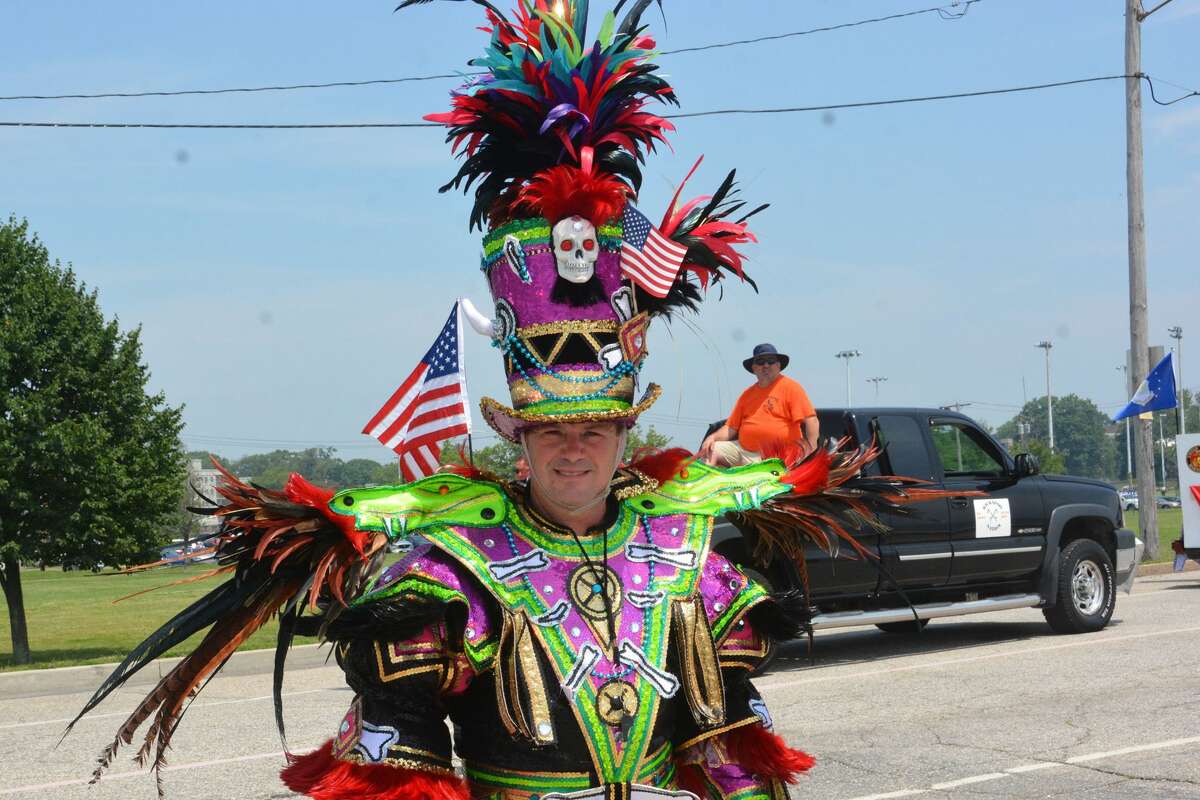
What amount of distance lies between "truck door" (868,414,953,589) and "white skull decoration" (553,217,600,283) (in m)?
8.79

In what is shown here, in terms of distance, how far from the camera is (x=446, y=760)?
9.15 ft

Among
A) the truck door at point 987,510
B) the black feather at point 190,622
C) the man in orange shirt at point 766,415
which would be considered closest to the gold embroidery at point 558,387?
the black feather at point 190,622

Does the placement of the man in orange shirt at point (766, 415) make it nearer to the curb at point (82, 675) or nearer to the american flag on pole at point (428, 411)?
the american flag on pole at point (428, 411)

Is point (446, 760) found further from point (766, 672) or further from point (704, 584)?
point (766, 672)

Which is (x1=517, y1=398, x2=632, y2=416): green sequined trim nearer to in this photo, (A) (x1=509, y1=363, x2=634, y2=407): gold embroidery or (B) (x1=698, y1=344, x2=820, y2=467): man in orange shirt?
(A) (x1=509, y1=363, x2=634, y2=407): gold embroidery

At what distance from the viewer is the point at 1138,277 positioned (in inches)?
821

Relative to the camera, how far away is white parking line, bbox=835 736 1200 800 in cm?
676

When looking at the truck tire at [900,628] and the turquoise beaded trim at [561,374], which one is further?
the truck tire at [900,628]

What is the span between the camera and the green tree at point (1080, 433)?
153875mm

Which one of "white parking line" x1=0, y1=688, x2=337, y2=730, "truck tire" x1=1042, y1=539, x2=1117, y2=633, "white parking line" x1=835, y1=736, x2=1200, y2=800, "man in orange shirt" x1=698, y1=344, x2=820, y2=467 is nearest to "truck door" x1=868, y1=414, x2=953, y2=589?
"man in orange shirt" x1=698, y1=344, x2=820, y2=467

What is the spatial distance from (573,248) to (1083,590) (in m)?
11.4

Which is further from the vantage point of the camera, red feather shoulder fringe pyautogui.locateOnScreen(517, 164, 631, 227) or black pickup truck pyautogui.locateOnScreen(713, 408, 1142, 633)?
black pickup truck pyautogui.locateOnScreen(713, 408, 1142, 633)

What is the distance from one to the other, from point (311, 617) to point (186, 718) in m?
7.65

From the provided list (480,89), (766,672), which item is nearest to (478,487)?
(480,89)
